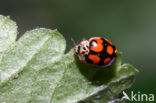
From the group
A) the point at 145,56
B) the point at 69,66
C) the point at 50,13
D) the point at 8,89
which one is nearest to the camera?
the point at 8,89

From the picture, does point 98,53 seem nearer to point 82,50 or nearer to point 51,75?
point 82,50

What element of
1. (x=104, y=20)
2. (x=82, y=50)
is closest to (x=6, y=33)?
(x=82, y=50)

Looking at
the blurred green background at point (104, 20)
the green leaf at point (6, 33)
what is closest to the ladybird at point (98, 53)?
the green leaf at point (6, 33)

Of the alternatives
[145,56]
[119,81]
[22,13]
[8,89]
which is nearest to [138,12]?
[145,56]

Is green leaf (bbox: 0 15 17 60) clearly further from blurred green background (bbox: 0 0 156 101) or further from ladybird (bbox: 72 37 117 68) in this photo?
blurred green background (bbox: 0 0 156 101)

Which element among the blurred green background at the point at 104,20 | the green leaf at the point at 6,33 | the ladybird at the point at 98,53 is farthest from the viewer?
the blurred green background at the point at 104,20

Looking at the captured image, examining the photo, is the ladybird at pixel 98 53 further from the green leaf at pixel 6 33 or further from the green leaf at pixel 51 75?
the green leaf at pixel 6 33

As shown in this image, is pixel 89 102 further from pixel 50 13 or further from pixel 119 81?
pixel 50 13
